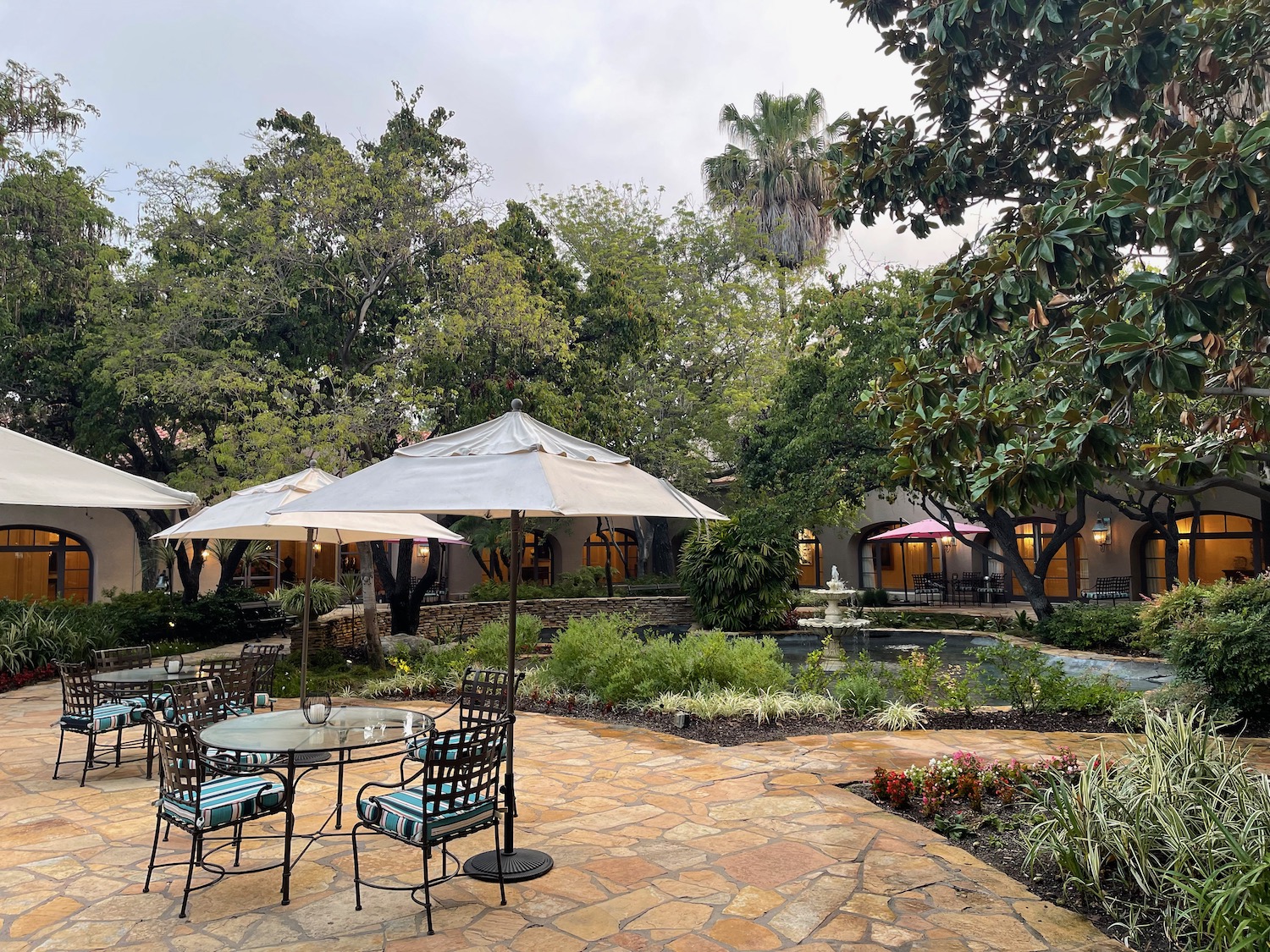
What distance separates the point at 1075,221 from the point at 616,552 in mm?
26781

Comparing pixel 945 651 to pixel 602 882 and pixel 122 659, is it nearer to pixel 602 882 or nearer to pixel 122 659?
pixel 602 882

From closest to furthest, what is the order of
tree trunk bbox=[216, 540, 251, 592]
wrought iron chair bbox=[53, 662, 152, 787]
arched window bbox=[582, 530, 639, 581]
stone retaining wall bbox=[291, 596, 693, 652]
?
wrought iron chair bbox=[53, 662, 152, 787]
stone retaining wall bbox=[291, 596, 693, 652]
tree trunk bbox=[216, 540, 251, 592]
arched window bbox=[582, 530, 639, 581]

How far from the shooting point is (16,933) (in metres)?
3.82

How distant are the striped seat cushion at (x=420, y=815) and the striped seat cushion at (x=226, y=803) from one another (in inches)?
23.4

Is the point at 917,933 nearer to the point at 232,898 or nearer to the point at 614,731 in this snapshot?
the point at 232,898

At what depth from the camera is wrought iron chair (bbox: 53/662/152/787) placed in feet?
21.3

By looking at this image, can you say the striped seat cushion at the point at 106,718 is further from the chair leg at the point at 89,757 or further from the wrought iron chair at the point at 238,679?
the wrought iron chair at the point at 238,679

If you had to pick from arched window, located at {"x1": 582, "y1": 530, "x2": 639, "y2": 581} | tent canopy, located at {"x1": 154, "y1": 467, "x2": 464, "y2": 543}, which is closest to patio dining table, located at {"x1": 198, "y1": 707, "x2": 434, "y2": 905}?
tent canopy, located at {"x1": 154, "y1": 467, "x2": 464, "y2": 543}

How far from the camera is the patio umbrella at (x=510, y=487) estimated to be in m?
4.13

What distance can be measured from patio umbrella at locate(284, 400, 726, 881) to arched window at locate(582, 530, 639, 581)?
80.7 ft

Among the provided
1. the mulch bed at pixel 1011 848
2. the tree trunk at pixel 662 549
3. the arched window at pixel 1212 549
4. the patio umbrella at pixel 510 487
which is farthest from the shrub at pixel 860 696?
the tree trunk at pixel 662 549

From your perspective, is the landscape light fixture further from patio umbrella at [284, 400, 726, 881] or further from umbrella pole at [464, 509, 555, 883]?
umbrella pole at [464, 509, 555, 883]

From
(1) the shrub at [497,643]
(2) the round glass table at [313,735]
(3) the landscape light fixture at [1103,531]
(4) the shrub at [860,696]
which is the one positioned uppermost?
(3) the landscape light fixture at [1103,531]

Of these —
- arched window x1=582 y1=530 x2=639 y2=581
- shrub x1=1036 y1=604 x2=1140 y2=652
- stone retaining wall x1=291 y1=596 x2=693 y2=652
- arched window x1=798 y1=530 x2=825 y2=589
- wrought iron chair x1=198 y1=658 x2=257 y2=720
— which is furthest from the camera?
arched window x1=582 y1=530 x2=639 y2=581
